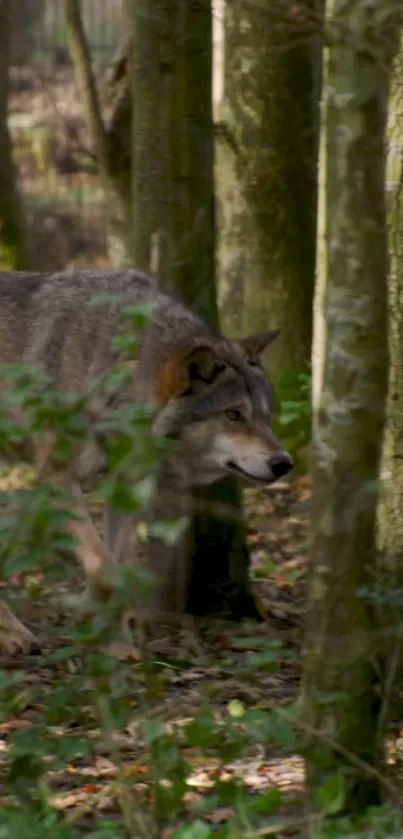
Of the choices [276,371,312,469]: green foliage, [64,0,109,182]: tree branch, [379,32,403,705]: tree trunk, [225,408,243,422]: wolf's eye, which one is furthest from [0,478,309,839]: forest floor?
[64,0,109,182]: tree branch

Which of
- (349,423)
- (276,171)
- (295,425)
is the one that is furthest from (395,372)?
(276,171)

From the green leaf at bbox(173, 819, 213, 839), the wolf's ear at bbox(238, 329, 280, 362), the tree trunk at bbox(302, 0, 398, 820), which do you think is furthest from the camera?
the wolf's ear at bbox(238, 329, 280, 362)

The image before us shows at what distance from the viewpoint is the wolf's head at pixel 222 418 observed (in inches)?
280

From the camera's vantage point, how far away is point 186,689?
20.2 feet

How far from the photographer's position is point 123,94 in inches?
425

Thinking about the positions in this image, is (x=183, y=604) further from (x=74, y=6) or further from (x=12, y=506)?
(x=74, y=6)

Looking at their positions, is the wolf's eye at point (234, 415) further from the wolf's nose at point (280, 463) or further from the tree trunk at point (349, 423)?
the tree trunk at point (349, 423)

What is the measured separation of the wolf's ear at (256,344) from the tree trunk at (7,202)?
6.02m

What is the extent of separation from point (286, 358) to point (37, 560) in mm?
6812

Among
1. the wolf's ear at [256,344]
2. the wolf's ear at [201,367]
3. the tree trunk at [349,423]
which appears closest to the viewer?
the tree trunk at [349,423]

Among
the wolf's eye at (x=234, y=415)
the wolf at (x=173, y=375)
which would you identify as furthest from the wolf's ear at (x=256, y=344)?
the wolf's eye at (x=234, y=415)

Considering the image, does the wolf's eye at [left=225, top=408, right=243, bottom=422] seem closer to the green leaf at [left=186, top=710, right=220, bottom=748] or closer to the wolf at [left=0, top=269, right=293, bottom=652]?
the wolf at [left=0, top=269, right=293, bottom=652]

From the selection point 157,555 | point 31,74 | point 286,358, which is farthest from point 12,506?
point 31,74

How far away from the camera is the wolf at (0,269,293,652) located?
7055mm
